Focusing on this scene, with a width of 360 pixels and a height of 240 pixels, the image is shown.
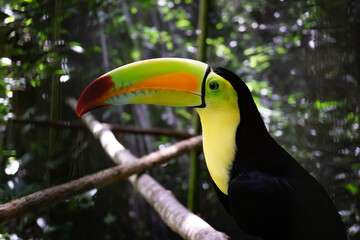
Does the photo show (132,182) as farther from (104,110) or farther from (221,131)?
(221,131)

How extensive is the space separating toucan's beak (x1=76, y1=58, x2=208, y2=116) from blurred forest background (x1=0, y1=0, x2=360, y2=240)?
0.38ft

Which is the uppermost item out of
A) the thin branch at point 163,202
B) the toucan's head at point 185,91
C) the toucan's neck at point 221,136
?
the toucan's head at point 185,91

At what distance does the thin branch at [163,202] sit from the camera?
85 cm

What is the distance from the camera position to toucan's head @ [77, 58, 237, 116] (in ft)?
2.63

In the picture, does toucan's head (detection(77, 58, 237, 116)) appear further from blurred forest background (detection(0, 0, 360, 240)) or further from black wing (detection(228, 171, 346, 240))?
black wing (detection(228, 171, 346, 240))

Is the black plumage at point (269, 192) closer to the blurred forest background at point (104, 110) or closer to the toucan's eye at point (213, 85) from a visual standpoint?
the toucan's eye at point (213, 85)

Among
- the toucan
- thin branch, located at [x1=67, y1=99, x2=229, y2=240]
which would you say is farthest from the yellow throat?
thin branch, located at [x1=67, y1=99, x2=229, y2=240]

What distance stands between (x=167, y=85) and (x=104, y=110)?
0.95 ft

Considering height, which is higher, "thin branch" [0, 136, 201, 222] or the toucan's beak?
the toucan's beak

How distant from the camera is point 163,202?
110 cm

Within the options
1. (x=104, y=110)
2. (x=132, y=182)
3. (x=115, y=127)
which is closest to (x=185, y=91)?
(x=104, y=110)

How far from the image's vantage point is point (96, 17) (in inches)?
41.3

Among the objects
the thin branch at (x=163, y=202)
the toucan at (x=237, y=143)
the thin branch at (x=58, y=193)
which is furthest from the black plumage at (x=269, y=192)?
the thin branch at (x=58, y=193)

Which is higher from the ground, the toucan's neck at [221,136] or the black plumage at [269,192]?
the toucan's neck at [221,136]
